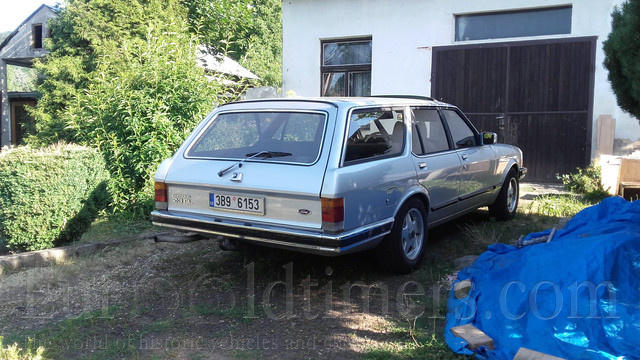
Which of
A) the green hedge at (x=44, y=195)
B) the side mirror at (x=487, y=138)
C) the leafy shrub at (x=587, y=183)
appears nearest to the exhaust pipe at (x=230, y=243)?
the green hedge at (x=44, y=195)

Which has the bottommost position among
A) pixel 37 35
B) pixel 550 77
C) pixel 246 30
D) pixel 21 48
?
pixel 550 77

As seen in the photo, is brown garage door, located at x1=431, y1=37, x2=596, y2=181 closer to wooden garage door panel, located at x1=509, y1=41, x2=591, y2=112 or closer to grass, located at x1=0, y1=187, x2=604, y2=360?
wooden garage door panel, located at x1=509, y1=41, x2=591, y2=112

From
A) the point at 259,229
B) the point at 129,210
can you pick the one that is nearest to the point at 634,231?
the point at 259,229

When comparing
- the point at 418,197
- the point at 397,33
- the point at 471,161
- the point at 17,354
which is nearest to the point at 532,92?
the point at 397,33

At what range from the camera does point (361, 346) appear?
383 centimetres

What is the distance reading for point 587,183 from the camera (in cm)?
930

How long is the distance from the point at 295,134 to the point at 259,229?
95 centimetres

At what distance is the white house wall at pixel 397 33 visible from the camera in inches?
390

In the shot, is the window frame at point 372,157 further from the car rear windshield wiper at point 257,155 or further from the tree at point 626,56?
the tree at point 626,56

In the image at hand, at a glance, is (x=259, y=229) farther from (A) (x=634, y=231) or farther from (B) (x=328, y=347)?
(A) (x=634, y=231)

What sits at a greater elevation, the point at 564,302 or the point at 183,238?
the point at 183,238

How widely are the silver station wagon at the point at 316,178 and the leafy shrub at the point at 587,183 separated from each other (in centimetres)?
390

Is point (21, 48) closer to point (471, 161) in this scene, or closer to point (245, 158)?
point (245, 158)

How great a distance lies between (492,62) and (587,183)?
2.94 meters
